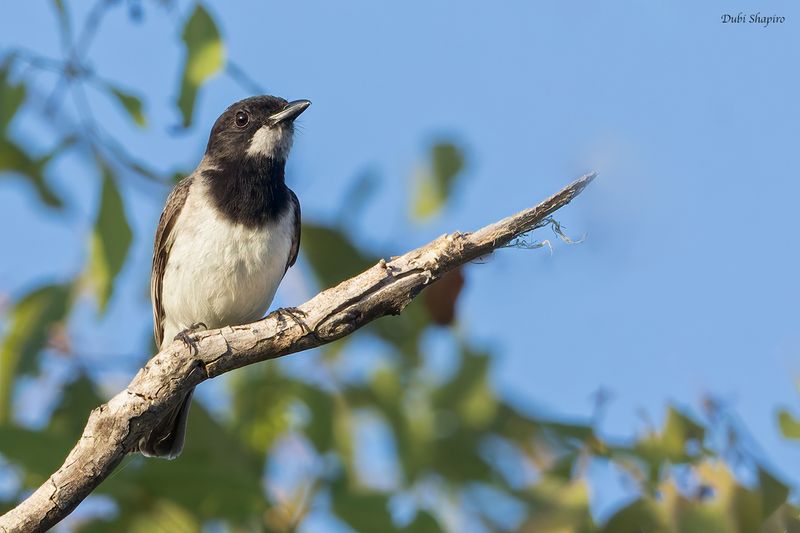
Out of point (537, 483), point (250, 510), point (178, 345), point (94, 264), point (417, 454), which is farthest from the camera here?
point (417, 454)

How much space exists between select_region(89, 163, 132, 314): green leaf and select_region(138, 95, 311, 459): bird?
29 centimetres

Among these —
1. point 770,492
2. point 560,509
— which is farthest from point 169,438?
point 770,492

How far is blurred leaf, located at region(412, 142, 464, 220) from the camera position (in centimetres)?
666

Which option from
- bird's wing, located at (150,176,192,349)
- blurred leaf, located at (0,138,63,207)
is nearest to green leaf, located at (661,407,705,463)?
bird's wing, located at (150,176,192,349)

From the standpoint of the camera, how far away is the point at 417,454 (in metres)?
6.59

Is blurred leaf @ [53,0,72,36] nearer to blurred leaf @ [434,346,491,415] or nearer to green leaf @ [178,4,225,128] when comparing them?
green leaf @ [178,4,225,128]

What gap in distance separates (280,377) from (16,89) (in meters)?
2.16

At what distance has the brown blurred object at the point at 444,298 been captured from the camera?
5867 millimetres

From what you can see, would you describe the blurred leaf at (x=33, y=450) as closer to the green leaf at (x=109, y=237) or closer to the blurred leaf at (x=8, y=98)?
the green leaf at (x=109, y=237)

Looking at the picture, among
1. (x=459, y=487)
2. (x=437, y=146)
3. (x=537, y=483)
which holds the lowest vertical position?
(x=459, y=487)

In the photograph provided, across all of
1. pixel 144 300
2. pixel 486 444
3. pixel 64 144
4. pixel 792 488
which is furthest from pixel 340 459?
pixel 792 488

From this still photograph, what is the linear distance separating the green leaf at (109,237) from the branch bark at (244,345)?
60.1 inches

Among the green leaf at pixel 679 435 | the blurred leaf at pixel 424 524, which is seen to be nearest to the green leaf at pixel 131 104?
the blurred leaf at pixel 424 524

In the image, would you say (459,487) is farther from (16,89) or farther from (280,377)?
(16,89)
